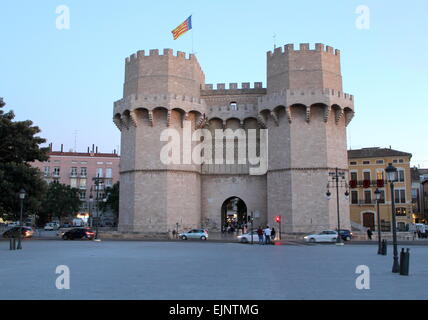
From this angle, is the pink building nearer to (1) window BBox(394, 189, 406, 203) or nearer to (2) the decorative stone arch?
(2) the decorative stone arch

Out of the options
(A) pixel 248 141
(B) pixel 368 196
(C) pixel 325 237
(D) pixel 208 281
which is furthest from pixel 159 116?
(B) pixel 368 196

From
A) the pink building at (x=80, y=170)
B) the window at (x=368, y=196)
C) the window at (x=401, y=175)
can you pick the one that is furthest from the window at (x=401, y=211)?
the pink building at (x=80, y=170)

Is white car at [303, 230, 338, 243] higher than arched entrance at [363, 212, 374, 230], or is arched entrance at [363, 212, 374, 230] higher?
arched entrance at [363, 212, 374, 230]

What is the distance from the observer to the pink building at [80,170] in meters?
72.3

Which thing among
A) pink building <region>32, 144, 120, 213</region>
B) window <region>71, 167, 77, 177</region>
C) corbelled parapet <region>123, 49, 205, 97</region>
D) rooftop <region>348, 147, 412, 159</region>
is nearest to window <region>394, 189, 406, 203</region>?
rooftop <region>348, 147, 412, 159</region>

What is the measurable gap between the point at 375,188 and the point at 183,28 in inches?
1190

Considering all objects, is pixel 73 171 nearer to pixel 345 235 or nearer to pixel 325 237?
pixel 345 235

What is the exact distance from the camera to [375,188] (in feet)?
165

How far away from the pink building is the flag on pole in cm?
4162

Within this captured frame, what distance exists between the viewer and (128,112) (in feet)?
120

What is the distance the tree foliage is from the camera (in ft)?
95.0

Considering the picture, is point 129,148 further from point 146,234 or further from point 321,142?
point 321,142

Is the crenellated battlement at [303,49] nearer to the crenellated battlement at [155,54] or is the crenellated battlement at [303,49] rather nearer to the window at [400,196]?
the crenellated battlement at [155,54]

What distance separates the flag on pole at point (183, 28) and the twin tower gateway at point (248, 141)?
154cm
